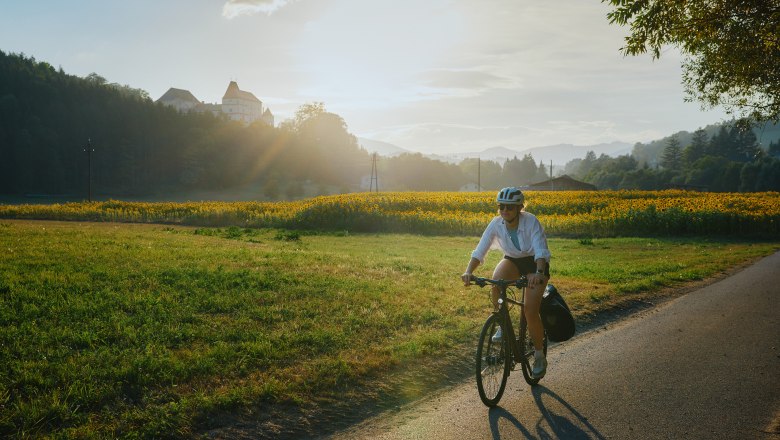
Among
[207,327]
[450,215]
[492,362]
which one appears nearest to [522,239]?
[492,362]

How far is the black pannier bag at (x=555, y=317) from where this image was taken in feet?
20.7

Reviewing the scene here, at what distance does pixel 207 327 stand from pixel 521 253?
4.61 m

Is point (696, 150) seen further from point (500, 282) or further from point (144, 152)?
point (500, 282)

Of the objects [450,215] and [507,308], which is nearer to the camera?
[507,308]

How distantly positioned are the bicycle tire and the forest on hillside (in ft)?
274

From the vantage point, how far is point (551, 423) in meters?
5.45

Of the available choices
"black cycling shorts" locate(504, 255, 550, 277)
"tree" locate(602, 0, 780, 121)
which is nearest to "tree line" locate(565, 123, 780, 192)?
"tree" locate(602, 0, 780, 121)

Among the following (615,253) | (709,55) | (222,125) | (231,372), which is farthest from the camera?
Result: (222,125)

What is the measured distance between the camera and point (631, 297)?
40.1 feet

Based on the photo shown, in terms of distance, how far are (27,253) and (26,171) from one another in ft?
278

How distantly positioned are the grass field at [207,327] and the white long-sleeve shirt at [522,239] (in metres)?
1.97

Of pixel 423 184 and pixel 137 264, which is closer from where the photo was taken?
pixel 137 264

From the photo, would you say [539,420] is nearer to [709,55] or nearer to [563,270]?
[563,270]

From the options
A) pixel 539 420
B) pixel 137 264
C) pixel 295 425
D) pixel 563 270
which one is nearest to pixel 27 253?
pixel 137 264
